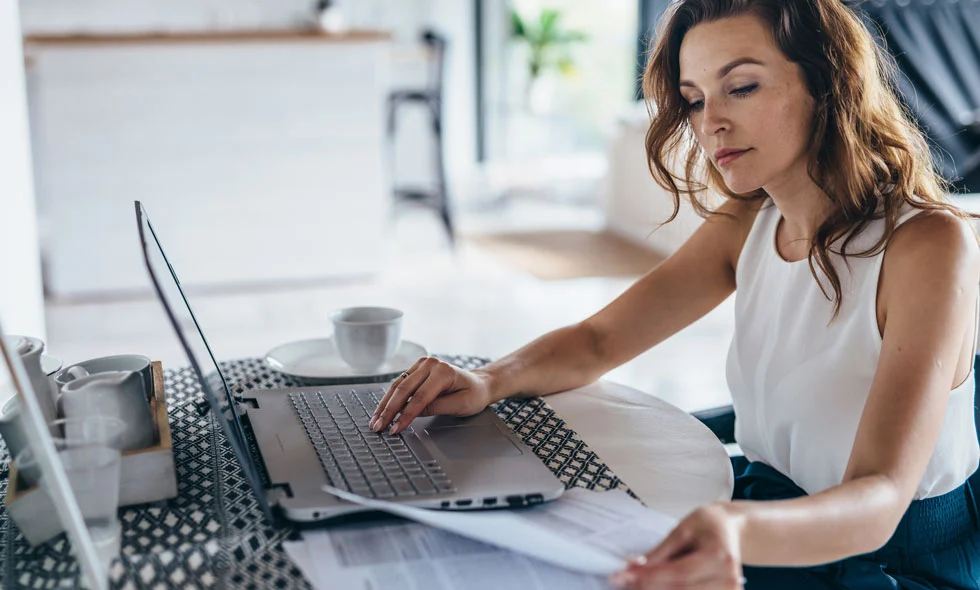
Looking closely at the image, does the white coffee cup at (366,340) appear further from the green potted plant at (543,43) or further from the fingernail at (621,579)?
the green potted plant at (543,43)

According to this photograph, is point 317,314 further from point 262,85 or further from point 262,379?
point 262,379

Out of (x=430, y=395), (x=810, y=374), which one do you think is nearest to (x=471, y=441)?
(x=430, y=395)

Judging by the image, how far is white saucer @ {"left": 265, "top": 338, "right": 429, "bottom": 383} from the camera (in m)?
1.18

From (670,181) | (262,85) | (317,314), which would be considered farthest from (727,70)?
(262,85)

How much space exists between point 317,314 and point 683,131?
2.79 meters

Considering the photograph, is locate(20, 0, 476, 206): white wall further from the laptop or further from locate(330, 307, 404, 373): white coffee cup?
the laptop

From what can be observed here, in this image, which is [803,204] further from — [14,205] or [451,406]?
[14,205]

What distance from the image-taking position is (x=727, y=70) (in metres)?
1.04

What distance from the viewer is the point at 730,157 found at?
1066mm

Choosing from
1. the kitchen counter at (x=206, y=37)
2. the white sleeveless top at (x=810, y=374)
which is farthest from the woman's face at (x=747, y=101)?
the kitchen counter at (x=206, y=37)

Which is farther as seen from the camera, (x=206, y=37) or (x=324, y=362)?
(x=206, y=37)

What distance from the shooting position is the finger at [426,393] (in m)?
0.97

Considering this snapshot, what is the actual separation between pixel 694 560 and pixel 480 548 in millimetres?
168

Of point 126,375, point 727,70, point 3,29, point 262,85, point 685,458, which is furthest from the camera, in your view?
point 262,85
